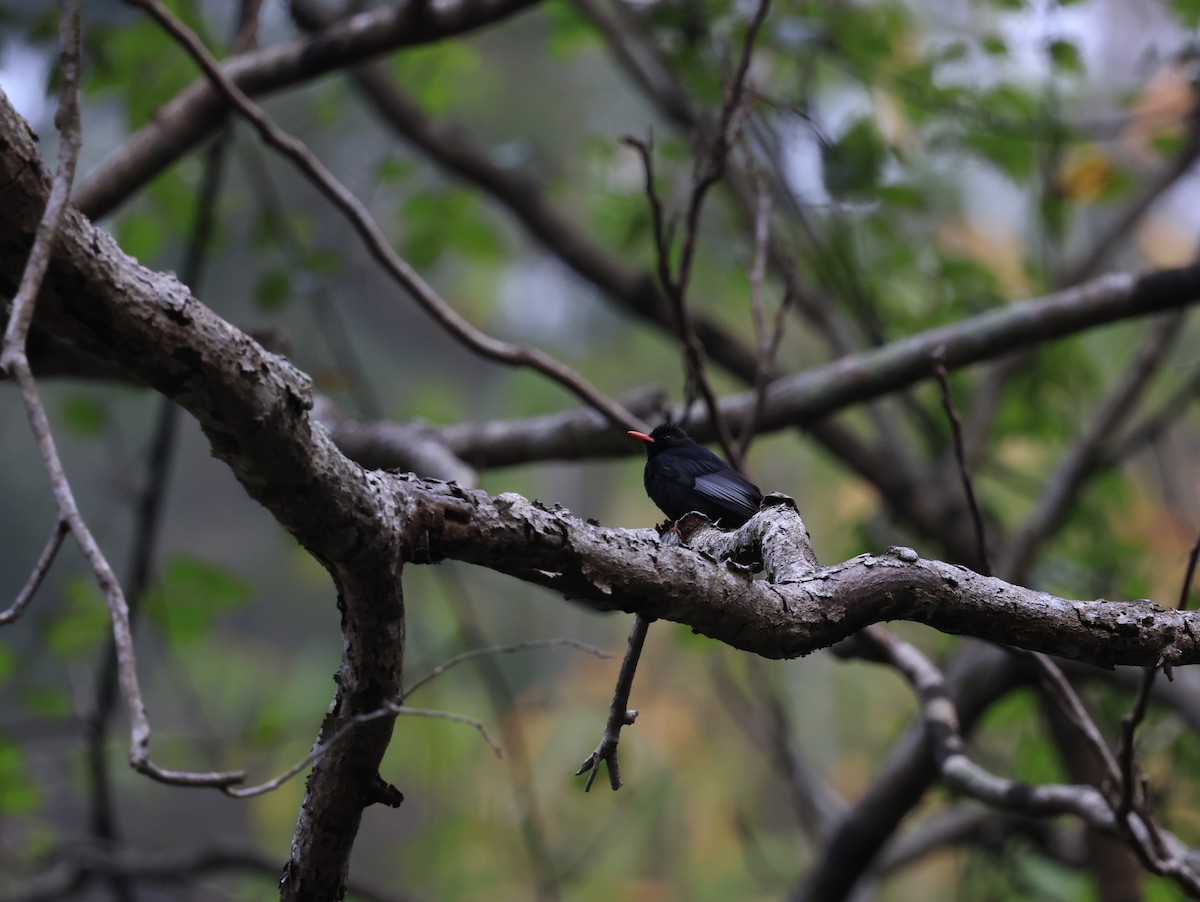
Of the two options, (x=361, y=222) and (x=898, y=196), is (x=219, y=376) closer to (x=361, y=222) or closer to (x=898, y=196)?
(x=361, y=222)

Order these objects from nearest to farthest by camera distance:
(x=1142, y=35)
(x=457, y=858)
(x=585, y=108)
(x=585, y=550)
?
(x=585, y=550), (x=1142, y=35), (x=457, y=858), (x=585, y=108)

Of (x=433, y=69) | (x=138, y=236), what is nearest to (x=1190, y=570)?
(x=433, y=69)

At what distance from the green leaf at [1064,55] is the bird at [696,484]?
7.43ft

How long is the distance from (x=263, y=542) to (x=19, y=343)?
12.5 meters

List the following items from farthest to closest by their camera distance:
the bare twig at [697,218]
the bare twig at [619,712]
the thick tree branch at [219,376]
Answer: the bare twig at [697,218] → the bare twig at [619,712] → the thick tree branch at [219,376]

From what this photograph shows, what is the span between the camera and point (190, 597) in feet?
14.4

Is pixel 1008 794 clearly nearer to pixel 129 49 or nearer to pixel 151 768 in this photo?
pixel 151 768

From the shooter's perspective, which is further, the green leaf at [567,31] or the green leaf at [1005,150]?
the green leaf at [567,31]

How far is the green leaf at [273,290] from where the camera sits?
14.9ft

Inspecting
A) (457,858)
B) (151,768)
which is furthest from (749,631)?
(457,858)

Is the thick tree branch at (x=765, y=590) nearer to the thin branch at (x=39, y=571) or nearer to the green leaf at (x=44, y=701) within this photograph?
the thin branch at (x=39, y=571)

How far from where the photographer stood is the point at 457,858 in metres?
11.2

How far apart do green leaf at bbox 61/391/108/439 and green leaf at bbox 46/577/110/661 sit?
66 cm

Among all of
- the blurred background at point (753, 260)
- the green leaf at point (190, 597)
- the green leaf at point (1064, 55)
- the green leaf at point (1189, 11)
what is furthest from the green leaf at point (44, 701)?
the green leaf at point (1189, 11)
